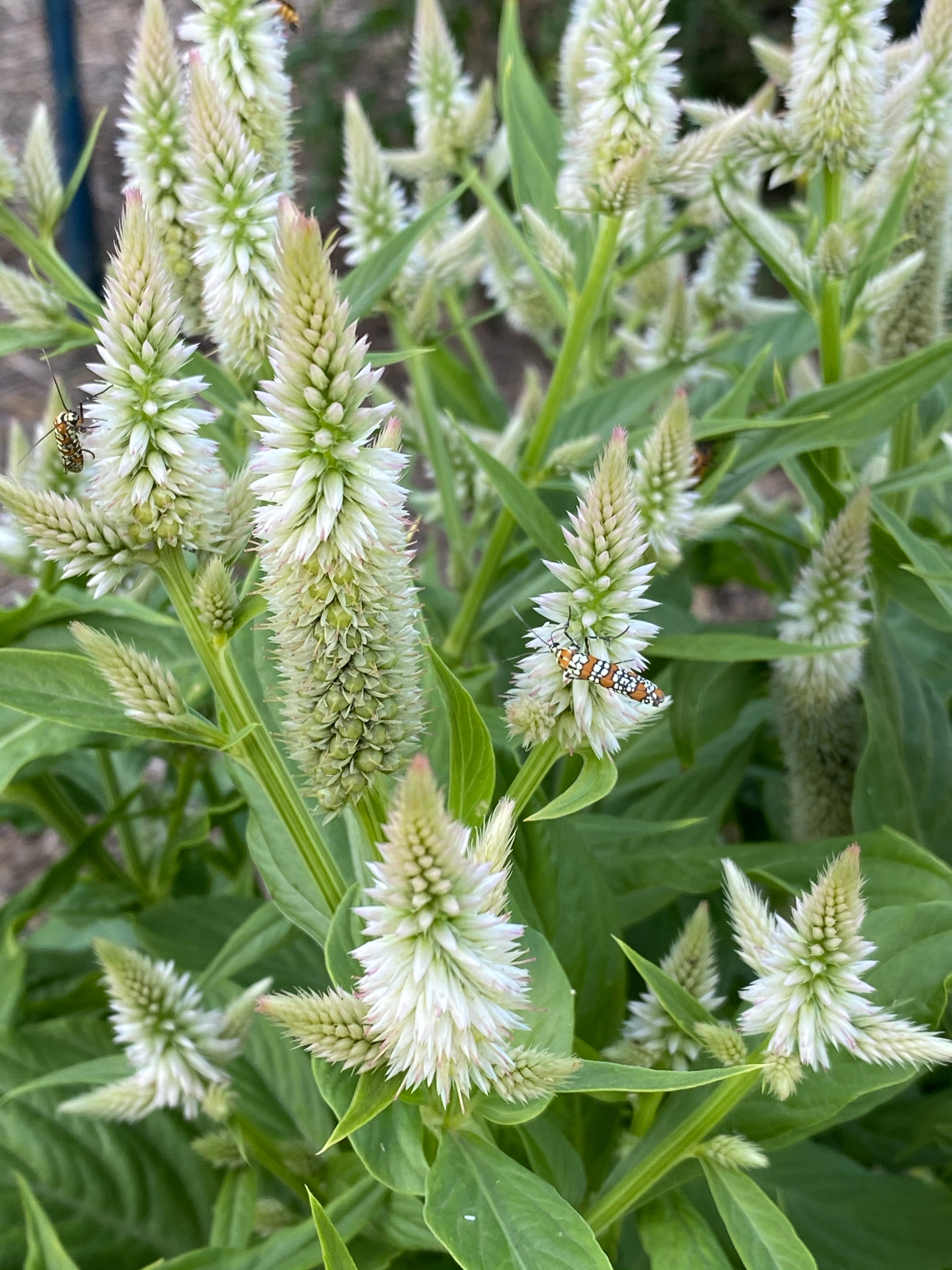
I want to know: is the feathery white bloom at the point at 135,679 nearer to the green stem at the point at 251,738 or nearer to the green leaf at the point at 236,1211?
the green stem at the point at 251,738

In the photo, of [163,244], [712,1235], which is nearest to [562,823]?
[712,1235]

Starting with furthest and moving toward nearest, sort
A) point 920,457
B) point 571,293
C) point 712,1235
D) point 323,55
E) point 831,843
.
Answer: point 323,55
point 920,457
point 571,293
point 831,843
point 712,1235

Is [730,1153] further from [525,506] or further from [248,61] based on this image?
[248,61]

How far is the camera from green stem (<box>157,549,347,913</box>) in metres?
1.10

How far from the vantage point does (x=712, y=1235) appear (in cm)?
127

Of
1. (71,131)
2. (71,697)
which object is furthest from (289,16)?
(71,131)

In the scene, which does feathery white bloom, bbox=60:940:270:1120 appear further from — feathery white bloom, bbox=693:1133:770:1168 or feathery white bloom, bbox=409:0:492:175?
feathery white bloom, bbox=409:0:492:175

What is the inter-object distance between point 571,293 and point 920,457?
0.74 meters

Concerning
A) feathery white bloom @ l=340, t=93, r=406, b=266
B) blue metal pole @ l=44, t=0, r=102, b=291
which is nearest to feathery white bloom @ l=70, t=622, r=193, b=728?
feathery white bloom @ l=340, t=93, r=406, b=266

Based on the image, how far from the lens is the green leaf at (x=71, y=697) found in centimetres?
109

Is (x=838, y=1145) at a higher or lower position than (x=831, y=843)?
lower

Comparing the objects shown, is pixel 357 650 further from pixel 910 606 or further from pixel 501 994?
pixel 910 606

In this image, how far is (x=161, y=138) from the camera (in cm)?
140

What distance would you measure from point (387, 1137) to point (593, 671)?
20.3 inches
